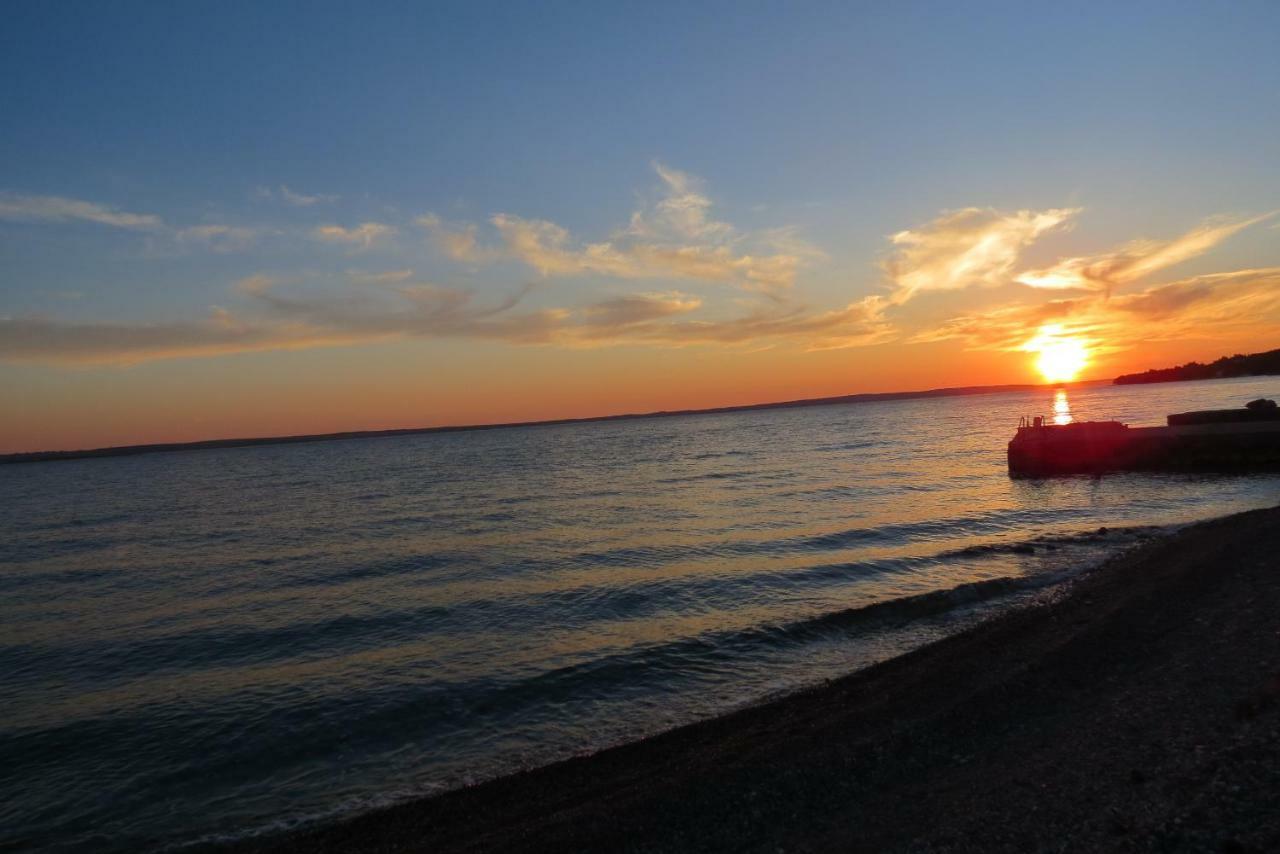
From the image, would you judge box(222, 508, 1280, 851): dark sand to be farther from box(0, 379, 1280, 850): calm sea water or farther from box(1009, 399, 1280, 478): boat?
box(1009, 399, 1280, 478): boat

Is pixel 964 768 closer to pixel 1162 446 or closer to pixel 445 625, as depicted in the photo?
pixel 445 625

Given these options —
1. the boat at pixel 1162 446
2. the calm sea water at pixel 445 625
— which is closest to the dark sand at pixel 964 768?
the calm sea water at pixel 445 625

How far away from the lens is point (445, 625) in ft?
58.1

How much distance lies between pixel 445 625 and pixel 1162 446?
41856mm

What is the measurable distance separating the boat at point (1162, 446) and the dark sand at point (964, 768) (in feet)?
109

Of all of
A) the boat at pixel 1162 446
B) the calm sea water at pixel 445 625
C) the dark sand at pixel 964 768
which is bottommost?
the calm sea water at pixel 445 625

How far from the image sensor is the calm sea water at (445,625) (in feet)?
35.1

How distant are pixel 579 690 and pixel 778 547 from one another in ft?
42.7

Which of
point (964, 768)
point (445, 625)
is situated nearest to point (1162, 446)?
point (445, 625)

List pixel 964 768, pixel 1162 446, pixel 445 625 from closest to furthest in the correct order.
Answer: pixel 964 768, pixel 445 625, pixel 1162 446

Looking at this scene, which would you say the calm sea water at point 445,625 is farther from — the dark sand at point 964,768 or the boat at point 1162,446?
the boat at point 1162,446

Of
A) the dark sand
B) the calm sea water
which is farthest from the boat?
the dark sand

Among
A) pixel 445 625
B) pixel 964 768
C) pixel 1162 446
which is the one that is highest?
pixel 1162 446

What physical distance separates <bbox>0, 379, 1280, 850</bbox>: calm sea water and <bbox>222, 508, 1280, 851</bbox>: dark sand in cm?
140
